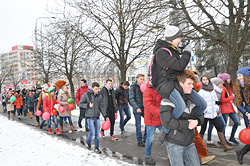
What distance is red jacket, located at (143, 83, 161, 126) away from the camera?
478 centimetres

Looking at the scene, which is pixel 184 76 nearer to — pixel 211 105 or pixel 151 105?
pixel 151 105

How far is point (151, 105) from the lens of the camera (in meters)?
4.81

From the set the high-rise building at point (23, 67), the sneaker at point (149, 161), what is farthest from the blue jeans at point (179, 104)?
the high-rise building at point (23, 67)

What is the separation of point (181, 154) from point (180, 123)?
394 millimetres

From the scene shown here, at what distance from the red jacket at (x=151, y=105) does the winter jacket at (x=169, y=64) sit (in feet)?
7.09

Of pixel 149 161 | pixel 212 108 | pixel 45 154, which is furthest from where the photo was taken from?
pixel 45 154

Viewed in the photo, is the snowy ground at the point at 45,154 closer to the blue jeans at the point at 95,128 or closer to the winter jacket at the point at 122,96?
the blue jeans at the point at 95,128

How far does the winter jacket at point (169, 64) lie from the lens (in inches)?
98.3

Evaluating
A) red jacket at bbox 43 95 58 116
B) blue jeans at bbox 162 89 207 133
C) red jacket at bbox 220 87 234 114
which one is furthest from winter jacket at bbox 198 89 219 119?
red jacket at bbox 43 95 58 116

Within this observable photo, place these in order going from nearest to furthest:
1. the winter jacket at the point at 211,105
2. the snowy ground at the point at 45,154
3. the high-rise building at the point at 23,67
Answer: the snowy ground at the point at 45,154 → the winter jacket at the point at 211,105 → the high-rise building at the point at 23,67

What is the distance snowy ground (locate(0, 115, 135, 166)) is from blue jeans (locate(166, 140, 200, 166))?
261 centimetres

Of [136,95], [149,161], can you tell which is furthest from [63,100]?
[149,161]

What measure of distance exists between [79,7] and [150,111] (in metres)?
10.5

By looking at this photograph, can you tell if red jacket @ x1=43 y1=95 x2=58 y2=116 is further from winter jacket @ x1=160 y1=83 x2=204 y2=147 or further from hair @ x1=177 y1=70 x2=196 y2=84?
hair @ x1=177 y1=70 x2=196 y2=84
